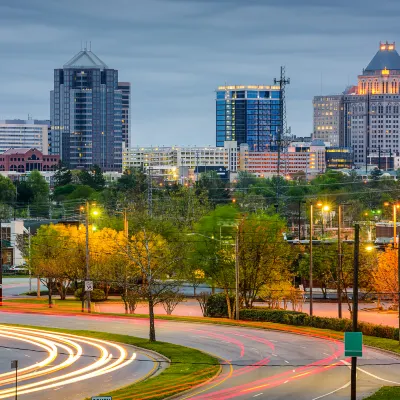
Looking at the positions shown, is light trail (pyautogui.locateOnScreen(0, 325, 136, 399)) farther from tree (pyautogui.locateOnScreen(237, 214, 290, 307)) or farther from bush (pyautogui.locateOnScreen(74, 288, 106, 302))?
bush (pyautogui.locateOnScreen(74, 288, 106, 302))

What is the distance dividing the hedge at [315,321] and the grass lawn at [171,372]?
12749 mm

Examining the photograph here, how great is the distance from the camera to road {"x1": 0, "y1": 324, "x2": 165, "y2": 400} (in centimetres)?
4688

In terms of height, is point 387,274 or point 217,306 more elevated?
point 387,274

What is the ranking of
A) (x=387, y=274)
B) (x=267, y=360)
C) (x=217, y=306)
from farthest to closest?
A: (x=387, y=274) < (x=217, y=306) < (x=267, y=360)

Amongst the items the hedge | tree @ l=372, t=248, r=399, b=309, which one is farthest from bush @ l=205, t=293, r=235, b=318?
tree @ l=372, t=248, r=399, b=309

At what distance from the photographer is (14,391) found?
151 feet

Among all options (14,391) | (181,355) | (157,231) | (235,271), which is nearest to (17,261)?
(157,231)

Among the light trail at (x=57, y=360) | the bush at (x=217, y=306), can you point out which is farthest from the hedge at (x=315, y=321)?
the light trail at (x=57, y=360)

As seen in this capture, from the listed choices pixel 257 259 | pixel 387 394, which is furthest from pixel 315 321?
pixel 387 394

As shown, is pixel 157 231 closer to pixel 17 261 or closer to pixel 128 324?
pixel 128 324

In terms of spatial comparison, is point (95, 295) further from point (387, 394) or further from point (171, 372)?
point (387, 394)

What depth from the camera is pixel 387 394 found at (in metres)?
44.2

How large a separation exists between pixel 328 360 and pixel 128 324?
23.0 metres

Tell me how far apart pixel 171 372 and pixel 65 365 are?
5.99 m
